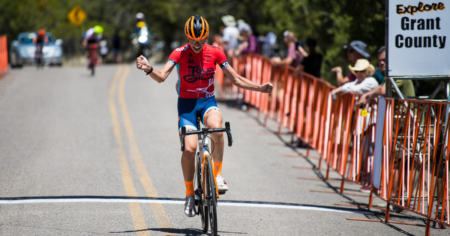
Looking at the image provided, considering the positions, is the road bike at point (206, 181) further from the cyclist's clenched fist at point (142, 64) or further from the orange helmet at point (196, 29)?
the orange helmet at point (196, 29)

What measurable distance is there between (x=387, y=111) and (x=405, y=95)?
73cm

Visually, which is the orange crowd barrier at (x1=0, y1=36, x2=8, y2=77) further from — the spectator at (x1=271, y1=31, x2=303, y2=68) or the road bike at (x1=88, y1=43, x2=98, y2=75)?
the spectator at (x1=271, y1=31, x2=303, y2=68)

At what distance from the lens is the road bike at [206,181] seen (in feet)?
18.0

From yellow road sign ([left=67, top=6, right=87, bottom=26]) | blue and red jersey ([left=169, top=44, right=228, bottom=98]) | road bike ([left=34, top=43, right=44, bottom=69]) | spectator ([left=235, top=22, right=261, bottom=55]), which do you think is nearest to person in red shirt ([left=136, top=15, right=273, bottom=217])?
blue and red jersey ([left=169, top=44, right=228, bottom=98])

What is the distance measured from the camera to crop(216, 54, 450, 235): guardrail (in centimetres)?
634

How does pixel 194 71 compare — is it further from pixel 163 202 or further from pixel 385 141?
pixel 385 141

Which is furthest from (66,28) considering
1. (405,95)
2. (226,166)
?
(405,95)

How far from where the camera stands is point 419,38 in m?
7.19

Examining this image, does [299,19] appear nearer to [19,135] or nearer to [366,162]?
[19,135]

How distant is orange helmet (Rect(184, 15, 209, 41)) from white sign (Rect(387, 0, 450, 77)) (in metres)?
2.70

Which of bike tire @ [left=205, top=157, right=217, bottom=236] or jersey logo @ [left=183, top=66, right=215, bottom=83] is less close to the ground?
jersey logo @ [left=183, top=66, right=215, bottom=83]

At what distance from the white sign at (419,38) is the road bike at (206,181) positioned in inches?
112

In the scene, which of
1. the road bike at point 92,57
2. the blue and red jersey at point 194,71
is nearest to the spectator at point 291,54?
the blue and red jersey at point 194,71

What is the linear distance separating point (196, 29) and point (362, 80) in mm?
3787
